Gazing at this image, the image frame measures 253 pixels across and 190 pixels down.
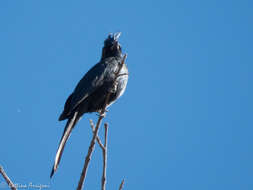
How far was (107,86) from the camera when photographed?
532 centimetres

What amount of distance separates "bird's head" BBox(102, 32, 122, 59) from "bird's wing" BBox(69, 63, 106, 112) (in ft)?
3.23

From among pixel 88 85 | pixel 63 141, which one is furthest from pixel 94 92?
pixel 63 141

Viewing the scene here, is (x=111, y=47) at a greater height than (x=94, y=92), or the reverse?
(x=111, y=47)

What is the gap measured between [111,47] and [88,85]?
5.30 feet

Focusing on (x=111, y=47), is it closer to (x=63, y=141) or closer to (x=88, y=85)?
(x=88, y=85)

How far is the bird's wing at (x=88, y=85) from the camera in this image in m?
5.08

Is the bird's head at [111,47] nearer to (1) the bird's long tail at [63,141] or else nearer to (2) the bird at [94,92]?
(2) the bird at [94,92]

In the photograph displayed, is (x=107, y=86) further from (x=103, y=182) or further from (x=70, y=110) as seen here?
(x=103, y=182)

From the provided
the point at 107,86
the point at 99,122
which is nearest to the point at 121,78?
the point at 107,86

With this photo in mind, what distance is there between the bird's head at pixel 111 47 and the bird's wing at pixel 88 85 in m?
0.98

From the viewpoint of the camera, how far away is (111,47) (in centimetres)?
676

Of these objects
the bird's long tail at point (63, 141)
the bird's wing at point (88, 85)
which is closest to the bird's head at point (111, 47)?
the bird's wing at point (88, 85)

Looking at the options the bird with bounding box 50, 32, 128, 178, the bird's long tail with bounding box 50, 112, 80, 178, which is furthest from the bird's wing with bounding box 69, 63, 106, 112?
the bird's long tail with bounding box 50, 112, 80, 178

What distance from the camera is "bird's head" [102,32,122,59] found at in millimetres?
6695
